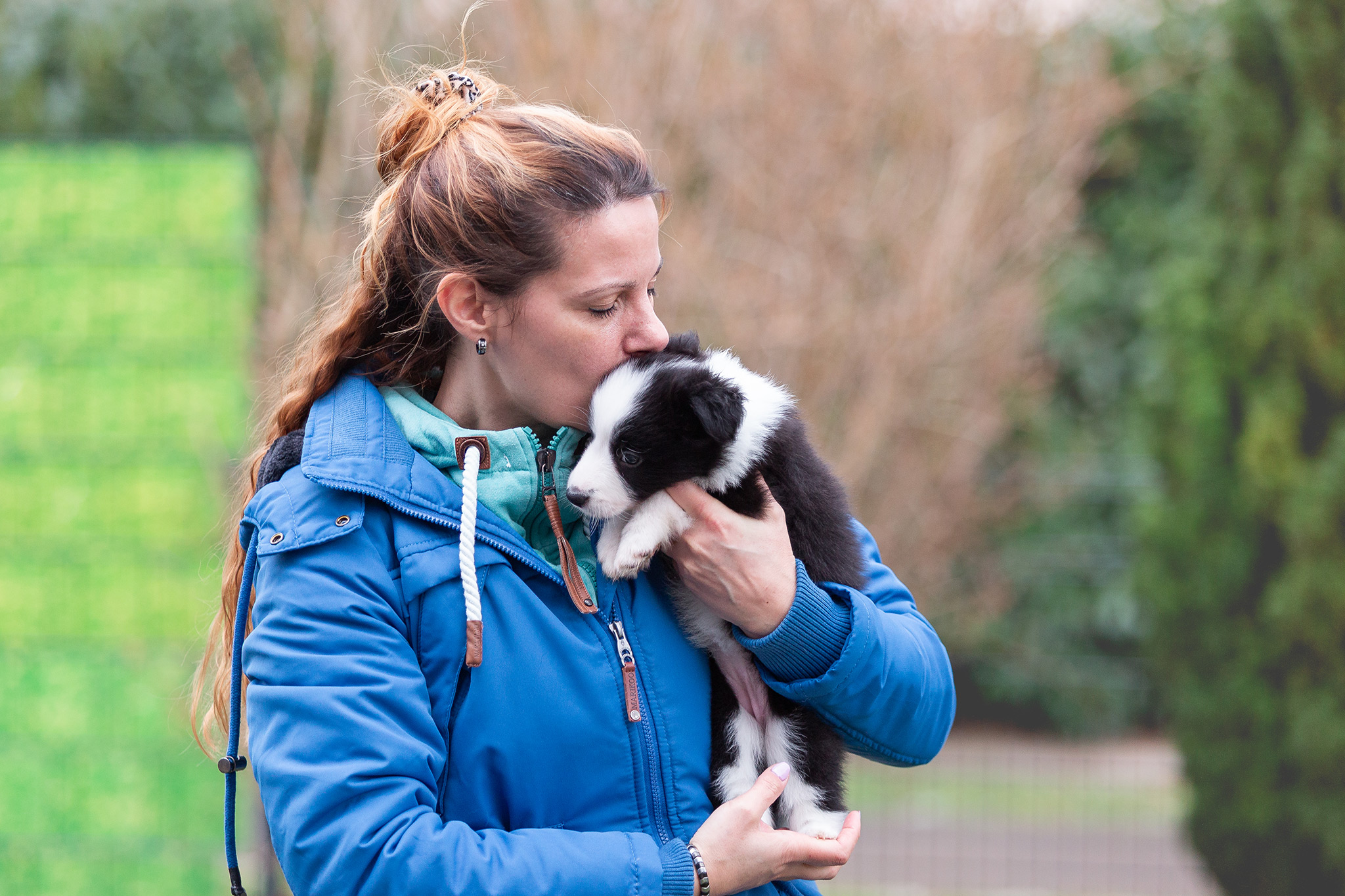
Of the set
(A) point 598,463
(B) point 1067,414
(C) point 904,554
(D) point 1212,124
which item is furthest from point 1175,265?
(A) point 598,463

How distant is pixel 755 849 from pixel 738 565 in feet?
1.48

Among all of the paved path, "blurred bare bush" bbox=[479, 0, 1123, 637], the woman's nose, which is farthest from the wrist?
the paved path

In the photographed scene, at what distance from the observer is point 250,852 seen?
4.42 meters

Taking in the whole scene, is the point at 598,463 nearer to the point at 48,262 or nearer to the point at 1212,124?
the point at 48,262

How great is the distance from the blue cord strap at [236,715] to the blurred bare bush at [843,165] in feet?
10.4

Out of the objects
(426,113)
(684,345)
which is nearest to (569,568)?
(684,345)

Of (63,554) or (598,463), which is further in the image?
(63,554)

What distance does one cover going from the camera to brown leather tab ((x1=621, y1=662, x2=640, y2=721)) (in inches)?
67.2

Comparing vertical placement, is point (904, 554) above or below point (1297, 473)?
below

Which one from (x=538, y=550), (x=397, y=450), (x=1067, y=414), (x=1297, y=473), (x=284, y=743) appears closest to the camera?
(x=284, y=743)

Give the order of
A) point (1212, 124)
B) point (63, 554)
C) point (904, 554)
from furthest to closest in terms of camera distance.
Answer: point (904, 554), point (1212, 124), point (63, 554)

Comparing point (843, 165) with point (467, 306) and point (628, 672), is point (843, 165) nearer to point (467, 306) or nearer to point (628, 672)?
point (467, 306)

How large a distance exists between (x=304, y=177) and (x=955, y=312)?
3.30 m

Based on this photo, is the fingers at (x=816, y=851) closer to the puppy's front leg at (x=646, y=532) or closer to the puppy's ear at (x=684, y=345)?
the puppy's front leg at (x=646, y=532)
